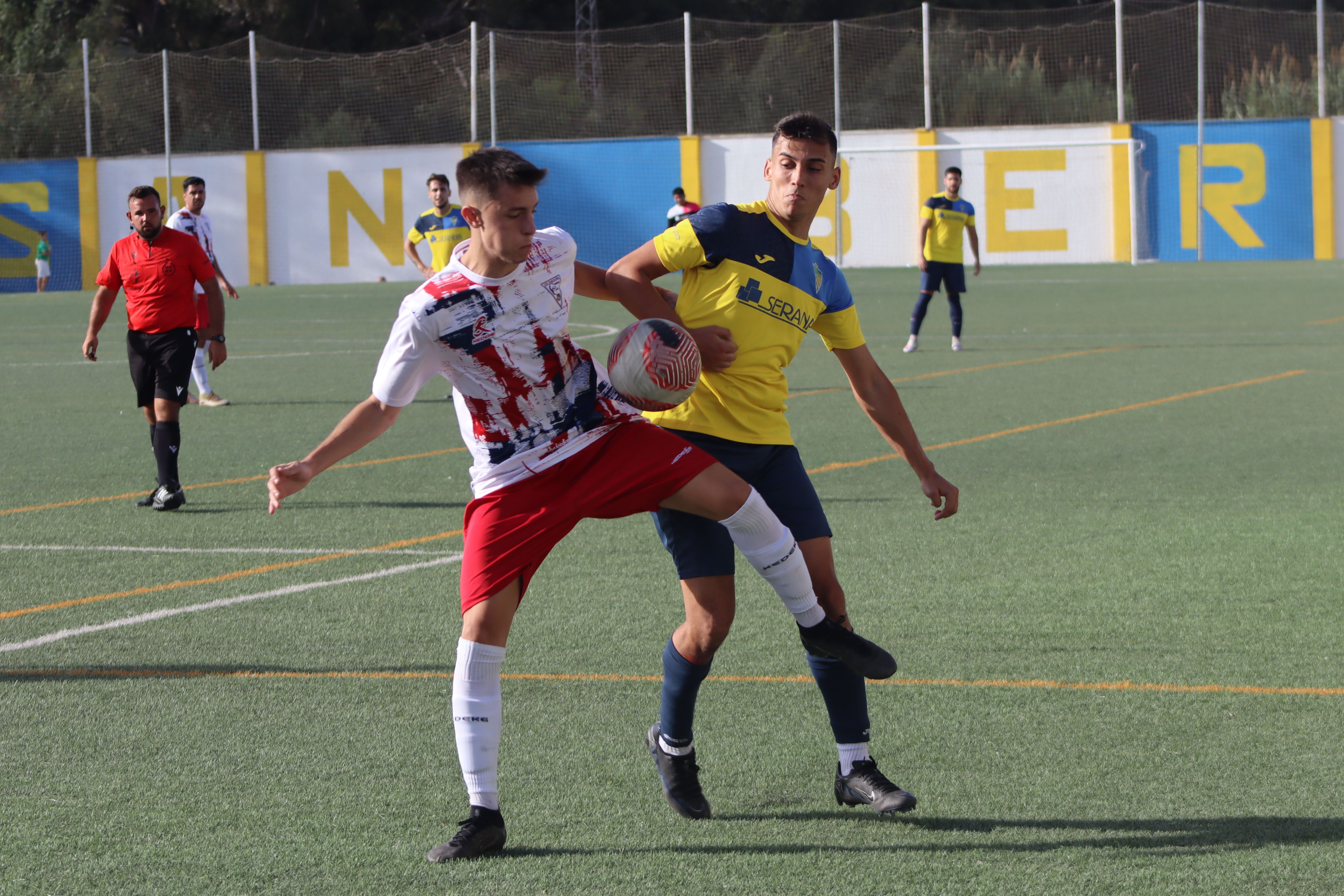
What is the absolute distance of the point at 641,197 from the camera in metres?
42.9

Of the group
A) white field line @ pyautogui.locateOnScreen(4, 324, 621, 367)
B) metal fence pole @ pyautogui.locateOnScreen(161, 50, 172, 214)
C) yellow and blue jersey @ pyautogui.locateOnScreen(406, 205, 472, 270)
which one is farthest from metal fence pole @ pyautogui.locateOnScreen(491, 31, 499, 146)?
yellow and blue jersey @ pyautogui.locateOnScreen(406, 205, 472, 270)

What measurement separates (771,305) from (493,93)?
40405mm

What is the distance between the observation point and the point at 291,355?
2142cm

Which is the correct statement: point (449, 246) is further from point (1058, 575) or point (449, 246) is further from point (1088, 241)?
point (1088, 241)

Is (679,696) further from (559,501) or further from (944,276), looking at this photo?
(944,276)

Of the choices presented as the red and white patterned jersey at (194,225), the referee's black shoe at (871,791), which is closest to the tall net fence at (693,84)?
the red and white patterned jersey at (194,225)

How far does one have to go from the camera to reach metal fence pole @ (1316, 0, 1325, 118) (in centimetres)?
4088

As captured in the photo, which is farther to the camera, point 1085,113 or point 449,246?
point 1085,113

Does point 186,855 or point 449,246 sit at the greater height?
point 449,246

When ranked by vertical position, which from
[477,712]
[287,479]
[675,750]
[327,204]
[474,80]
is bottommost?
[675,750]

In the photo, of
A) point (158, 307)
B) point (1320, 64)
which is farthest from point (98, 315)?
point (1320, 64)

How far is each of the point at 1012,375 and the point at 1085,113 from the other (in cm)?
2743

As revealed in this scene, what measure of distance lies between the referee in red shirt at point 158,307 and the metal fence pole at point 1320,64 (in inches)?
1454

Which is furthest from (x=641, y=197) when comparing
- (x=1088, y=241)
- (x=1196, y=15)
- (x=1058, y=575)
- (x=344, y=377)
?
(x=1058, y=575)
